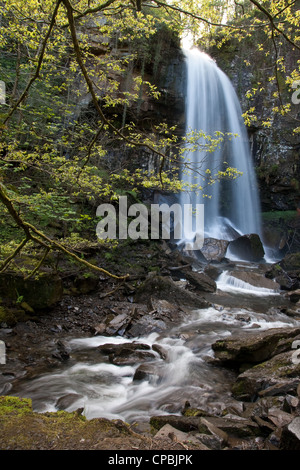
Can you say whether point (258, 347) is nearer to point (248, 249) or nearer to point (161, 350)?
point (161, 350)

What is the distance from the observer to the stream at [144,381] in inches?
150

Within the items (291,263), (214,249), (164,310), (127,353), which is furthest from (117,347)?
(291,263)

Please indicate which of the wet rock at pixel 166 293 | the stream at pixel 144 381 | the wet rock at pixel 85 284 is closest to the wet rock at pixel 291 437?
the stream at pixel 144 381

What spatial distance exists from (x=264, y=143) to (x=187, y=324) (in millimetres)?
16923

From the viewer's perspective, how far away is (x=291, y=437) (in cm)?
212

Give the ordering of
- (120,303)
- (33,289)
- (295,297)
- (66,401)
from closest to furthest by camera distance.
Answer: (66,401), (33,289), (120,303), (295,297)

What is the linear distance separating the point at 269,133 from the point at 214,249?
35.0ft

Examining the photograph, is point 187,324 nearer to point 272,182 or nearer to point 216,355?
point 216,355

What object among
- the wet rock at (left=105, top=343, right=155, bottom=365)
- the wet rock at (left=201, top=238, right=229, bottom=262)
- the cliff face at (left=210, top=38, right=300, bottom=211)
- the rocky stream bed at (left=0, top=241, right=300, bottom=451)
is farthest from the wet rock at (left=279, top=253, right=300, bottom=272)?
the wet rock at (left=105, top=343, right=155, bottom=365)

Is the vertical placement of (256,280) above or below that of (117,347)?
above

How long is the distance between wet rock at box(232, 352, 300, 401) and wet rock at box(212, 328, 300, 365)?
0.46m

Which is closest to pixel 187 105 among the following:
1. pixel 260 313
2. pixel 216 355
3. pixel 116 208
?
pixel 116 208

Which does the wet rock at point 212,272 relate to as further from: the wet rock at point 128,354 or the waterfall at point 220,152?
the wet rock at point 128,354
